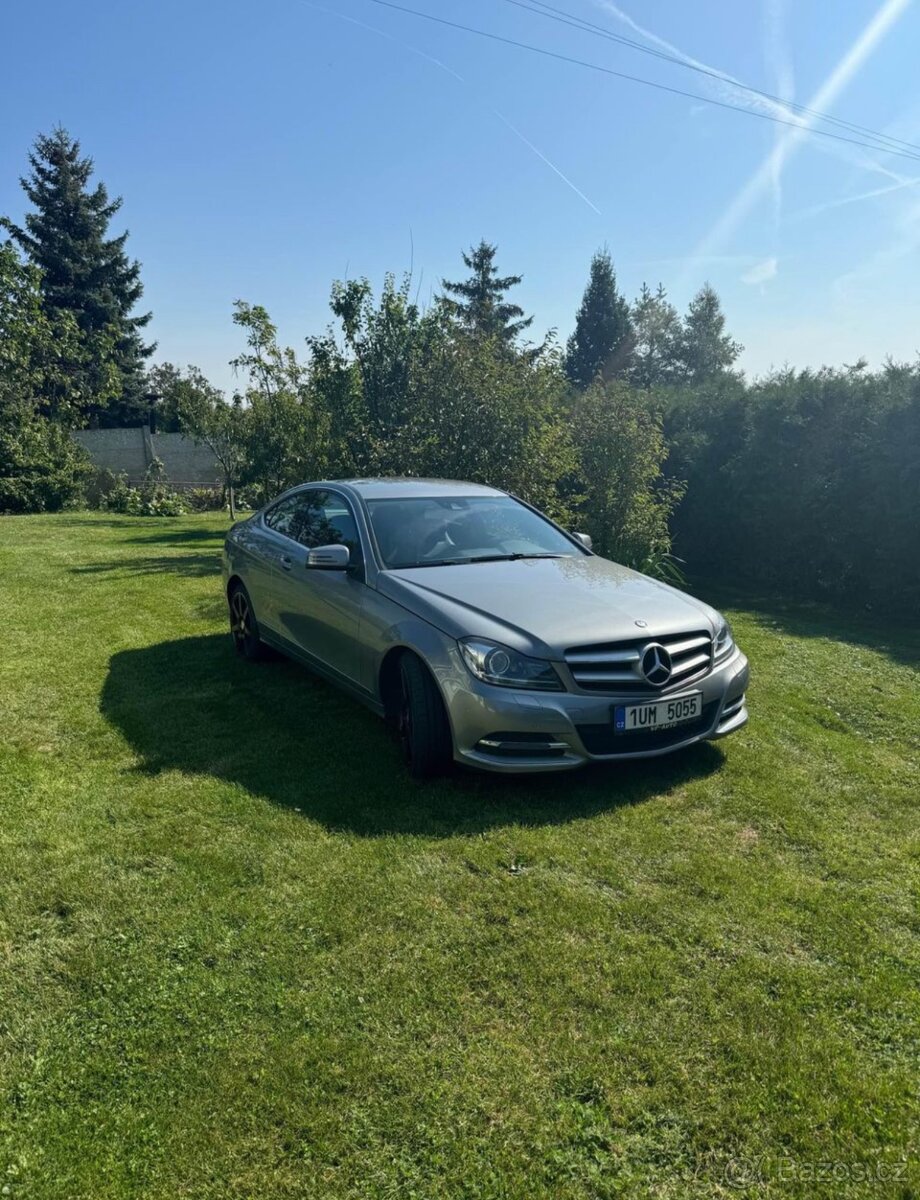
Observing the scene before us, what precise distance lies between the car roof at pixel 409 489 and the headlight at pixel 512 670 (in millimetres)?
1834

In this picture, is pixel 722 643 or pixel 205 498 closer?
pixel 722 643

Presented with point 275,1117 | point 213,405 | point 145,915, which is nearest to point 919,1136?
point 275,1117

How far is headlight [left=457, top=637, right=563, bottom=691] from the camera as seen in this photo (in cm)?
350

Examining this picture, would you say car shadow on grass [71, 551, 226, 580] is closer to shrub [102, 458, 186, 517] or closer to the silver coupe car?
the silver coupe car

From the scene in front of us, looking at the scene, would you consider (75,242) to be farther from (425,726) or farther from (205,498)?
(425,726)

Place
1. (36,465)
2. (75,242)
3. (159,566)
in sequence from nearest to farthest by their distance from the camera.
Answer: (159,566) < (36,465) < (75,242)

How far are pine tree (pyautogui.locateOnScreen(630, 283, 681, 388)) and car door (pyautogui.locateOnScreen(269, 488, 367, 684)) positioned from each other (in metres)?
47.3

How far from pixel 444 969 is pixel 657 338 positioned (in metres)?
52.9

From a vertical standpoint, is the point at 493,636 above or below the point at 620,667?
above

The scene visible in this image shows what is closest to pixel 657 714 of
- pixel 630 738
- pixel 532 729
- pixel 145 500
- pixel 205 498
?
pixel 630 738

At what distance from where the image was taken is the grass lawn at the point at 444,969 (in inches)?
71.6

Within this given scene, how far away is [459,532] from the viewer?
4.85 metres

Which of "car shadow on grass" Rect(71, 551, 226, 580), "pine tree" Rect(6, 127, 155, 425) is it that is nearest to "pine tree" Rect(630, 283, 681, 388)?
"pine tree" Rect(6, 127, 155, 425)

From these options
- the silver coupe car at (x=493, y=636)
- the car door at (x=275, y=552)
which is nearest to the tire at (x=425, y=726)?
the silver coupe car at (x=493, y=636)
